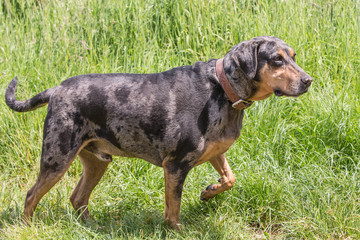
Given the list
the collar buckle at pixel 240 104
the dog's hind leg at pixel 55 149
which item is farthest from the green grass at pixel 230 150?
the collar buckle at pixel 240 104

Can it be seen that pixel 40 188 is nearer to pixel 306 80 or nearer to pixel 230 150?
pixel 230 150

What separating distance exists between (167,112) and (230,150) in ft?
3.95

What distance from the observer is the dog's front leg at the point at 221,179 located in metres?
4.38

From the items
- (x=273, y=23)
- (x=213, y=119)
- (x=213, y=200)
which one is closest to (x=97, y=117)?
(x=213, y=119)

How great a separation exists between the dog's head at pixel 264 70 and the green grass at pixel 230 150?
970mm

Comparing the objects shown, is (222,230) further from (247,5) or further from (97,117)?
(247,5)

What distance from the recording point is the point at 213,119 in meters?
4.00

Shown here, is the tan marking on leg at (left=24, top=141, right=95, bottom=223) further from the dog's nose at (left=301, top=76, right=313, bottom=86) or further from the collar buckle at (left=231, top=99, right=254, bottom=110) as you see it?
the dog's nose at (left=301, top=76, right=313, bottom=86)

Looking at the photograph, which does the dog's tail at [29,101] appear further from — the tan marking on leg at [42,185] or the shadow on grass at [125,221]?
the shadow on grass at [125,221]

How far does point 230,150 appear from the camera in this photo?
5059 mm

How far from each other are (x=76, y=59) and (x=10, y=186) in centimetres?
184

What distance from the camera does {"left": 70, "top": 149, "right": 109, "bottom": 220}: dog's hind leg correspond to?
4551 mm

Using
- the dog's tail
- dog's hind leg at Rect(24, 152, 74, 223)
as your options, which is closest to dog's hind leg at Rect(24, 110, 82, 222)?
dog's hind leg at Rect(24, 152, 74, 223)

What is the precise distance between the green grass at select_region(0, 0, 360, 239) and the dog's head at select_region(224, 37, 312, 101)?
3.18ft
